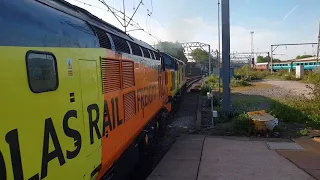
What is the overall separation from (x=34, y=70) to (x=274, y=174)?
5615 millimetres

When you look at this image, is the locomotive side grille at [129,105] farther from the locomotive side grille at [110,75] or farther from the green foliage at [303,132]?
the green foliage at [303,132]

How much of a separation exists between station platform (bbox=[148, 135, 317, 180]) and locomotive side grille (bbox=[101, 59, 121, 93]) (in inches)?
107

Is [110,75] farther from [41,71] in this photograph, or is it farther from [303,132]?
[303,132]

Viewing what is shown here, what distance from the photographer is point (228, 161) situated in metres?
7.13

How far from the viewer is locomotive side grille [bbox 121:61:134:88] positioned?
501 centimetres

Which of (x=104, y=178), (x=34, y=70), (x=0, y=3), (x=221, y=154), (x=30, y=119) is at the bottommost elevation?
(x=221, y=154)

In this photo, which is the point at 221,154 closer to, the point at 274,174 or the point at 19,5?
the point at 274,174

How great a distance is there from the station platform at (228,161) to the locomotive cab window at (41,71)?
4315 mm

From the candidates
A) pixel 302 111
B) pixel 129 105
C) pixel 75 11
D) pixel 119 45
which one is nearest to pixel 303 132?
pixel 302 111

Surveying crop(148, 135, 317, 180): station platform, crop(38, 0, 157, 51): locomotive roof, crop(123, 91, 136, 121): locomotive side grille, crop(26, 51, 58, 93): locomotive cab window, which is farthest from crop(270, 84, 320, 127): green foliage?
crop(26, 51, 58, 93): locomotive cab window

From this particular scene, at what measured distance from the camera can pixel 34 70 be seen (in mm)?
2236

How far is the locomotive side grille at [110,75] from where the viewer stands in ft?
12.9

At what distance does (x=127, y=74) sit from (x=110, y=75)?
1.06m

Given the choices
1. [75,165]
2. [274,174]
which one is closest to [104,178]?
[75,165]
